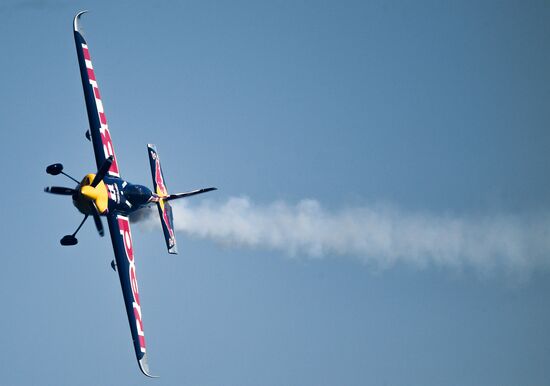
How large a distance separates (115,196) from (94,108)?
7.08 meters

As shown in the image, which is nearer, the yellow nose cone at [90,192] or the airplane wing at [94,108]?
the yellow nose cone at [90,192]

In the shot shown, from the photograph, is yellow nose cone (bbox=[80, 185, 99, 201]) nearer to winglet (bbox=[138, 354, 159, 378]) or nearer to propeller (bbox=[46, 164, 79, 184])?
propeller (bbox=[46, 164, 79, 184])

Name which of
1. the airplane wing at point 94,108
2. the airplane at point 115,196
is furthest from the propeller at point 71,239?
the airplane wing at point 94,108

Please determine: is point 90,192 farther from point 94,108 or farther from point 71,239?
point 94,108

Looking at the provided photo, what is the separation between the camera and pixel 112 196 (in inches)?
2729

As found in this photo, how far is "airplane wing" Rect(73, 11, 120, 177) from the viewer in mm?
72750

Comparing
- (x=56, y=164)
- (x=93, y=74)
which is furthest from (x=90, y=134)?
(x=56, y=164)

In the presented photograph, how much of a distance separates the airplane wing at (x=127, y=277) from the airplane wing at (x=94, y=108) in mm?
3093

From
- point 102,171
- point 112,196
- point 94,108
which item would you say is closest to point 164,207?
point 112,196

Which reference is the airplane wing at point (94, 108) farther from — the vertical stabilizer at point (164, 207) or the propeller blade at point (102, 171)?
the propeller blade at point (102, 171)

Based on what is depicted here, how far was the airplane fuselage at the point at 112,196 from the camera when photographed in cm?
6669

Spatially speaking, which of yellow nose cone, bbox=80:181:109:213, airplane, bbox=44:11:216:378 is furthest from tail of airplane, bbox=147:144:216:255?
yellow nose cone, bbox=80:181:109:213

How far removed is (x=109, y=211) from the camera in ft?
228

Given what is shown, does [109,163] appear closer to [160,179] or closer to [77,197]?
[77,197]
